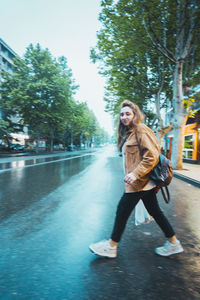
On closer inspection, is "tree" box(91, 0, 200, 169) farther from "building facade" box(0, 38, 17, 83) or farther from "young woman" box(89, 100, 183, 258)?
"building facade" box(0, 38, 17, 83)

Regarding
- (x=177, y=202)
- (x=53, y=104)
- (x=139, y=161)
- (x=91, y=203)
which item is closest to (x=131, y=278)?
(x=139, y=161)

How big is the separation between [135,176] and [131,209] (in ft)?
1.46

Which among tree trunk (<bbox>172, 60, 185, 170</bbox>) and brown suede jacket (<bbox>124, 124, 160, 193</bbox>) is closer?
brown suede jacket (<bbox>124, 124, 160, 193</bbox>)

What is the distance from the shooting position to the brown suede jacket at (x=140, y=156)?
2375mm

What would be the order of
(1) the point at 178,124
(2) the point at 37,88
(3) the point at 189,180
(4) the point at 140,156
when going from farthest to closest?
(2) the point at 37,88, (1) the point at 178,124, (3) the point at 189,180, (4) the point at 140,156

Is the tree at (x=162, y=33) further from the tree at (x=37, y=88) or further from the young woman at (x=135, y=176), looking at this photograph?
the tree at (x=37, y=88)

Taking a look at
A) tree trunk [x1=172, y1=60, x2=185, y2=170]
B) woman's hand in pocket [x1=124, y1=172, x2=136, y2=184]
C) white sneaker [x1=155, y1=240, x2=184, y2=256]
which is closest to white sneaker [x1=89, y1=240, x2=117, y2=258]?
white sneaker [x1=155, y1=240, x2=184, y2=256]

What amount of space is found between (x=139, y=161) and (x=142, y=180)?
0.21m

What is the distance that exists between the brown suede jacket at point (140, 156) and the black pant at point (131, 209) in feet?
0.33

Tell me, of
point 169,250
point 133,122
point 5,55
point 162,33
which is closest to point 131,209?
point 169,250

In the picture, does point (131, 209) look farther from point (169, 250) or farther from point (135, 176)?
point (169, 250)

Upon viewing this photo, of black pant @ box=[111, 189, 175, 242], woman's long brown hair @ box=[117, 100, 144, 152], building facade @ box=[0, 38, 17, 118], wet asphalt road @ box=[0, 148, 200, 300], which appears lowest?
wet asphalt road @ box=[0, 148, 200, 300]

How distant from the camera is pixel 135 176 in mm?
2359

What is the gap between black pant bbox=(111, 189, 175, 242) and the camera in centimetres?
252
